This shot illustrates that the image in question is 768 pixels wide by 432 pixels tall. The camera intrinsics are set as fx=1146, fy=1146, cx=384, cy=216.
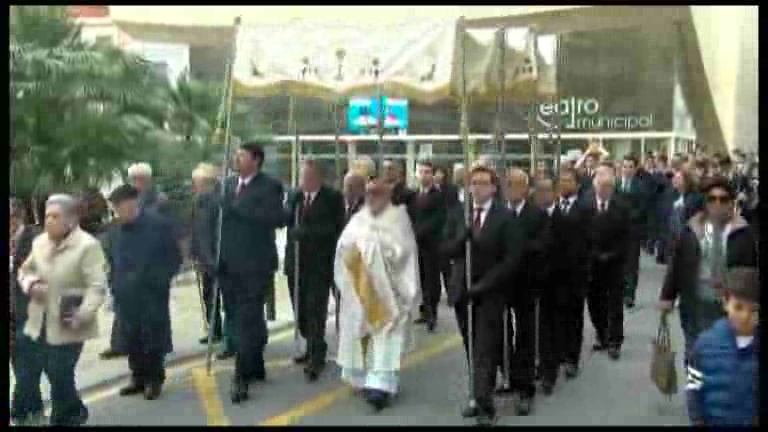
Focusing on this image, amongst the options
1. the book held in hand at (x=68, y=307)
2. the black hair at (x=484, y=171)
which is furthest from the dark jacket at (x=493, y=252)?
the book held in hand at (x=68, y=307)

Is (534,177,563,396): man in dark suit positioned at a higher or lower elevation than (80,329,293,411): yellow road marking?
higher

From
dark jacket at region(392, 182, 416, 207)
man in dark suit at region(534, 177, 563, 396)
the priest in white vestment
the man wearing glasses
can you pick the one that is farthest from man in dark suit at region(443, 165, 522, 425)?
dark jacket at region(392, 182, 416, 207)

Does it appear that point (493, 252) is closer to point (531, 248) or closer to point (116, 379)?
point (531, 248)

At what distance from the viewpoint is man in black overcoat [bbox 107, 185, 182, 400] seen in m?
7.57

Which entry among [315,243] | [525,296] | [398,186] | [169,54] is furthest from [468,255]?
[169,54]

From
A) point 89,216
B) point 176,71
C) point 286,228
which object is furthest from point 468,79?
point 176,71

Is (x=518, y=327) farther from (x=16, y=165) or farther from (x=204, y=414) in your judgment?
(x=16, y=165)

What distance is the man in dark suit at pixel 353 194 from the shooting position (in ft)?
28.5

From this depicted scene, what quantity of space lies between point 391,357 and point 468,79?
2078 mm

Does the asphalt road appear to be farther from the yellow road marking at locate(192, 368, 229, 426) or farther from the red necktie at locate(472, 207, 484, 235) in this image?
the red necktie at locate(472, 207, 484, 235)

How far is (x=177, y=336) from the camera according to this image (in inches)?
399

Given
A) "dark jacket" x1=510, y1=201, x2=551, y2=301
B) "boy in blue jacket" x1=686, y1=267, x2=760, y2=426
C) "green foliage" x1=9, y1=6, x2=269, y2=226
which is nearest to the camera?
"boy in blue jacket" x1=686, y1=267, x2=760, y2=426

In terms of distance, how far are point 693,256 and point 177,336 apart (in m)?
5.21

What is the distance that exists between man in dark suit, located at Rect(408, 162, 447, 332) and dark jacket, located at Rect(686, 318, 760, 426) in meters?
3.87
